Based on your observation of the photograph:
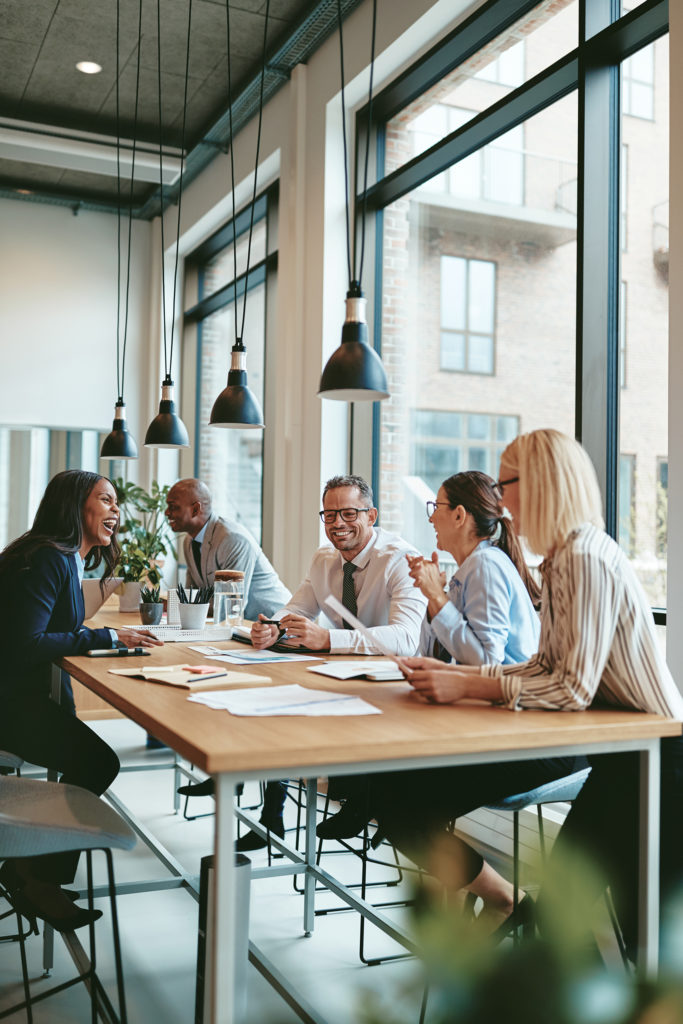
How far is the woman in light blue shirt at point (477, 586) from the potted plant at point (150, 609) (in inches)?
46.2

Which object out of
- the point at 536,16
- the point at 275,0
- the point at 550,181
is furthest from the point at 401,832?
the point at 275,0

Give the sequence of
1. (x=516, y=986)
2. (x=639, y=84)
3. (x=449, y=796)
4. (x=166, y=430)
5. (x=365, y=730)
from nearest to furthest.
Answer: (x=516, y=986), (x=365, y=730), (x=449, y=796), (x=639, y=84), (x=166, y=430)

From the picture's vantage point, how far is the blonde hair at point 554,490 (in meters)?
1.97

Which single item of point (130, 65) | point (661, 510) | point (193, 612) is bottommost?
point (193, 612)

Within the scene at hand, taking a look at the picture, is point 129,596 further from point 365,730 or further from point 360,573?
point 365,730

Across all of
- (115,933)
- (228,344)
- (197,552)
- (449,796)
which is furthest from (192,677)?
(228,344)

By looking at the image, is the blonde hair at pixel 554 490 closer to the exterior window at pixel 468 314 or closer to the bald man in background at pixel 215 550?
the bald man in background at pixel 215 550

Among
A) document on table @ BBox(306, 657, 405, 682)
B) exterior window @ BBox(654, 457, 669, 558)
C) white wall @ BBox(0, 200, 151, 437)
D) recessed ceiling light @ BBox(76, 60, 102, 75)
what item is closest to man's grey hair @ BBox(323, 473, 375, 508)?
document on table @ BBox(306, 657, 405, 682)

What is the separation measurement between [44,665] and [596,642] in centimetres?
169

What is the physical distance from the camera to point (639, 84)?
3.30 m

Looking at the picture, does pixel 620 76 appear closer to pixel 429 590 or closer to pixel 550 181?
pixel 550 181

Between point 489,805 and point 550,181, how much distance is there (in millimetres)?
2773

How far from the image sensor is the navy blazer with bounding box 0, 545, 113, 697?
101 inches

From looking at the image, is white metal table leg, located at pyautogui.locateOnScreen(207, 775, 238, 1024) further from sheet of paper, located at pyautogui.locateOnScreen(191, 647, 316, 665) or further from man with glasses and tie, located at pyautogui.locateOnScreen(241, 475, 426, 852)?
man with glasses and tie, located at pyautogui.locateOnScreen(241, 475, 426, 852)
